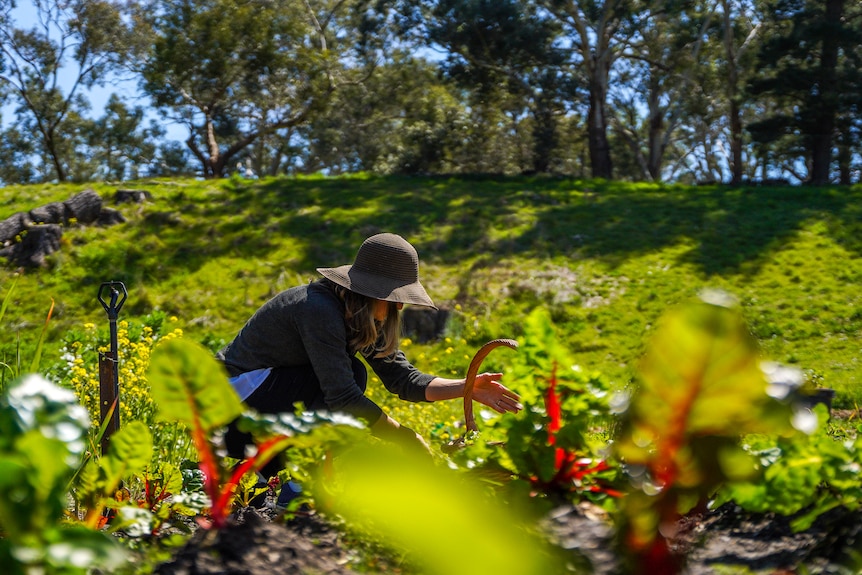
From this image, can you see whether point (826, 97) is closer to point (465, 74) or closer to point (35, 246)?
point (465, 74)

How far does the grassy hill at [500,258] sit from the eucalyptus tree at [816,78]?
4192 mm

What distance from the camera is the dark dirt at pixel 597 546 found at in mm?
656

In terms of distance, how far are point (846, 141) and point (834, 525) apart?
19307 millimetres

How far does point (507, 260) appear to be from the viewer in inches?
415

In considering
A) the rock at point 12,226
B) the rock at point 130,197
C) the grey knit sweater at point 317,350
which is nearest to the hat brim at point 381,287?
the grey knit sweater at point 317,350

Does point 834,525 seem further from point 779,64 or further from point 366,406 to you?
point 779,64

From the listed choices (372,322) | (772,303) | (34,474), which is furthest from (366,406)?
(772,303)

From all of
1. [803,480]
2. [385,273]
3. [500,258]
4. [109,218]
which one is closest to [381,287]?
[385,273]

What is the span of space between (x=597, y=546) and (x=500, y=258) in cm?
998

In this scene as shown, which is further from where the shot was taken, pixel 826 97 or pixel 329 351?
pixel 826 97

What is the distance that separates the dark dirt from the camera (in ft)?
2.15

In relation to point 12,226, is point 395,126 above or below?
above

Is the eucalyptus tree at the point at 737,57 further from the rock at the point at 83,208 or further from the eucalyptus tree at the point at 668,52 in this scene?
the rock at the point at 83,208

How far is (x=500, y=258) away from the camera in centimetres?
1060
